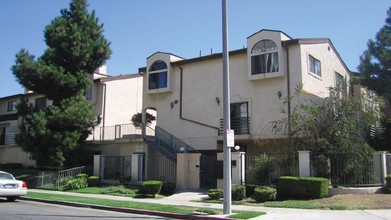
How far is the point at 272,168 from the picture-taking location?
1959 centimetres

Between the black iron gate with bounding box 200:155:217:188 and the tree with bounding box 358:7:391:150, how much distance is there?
461 inches

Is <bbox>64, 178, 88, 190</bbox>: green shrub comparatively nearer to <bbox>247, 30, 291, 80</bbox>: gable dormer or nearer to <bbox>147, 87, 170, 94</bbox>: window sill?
<bbox>147, 87, 170, 94</bbox>: window sill

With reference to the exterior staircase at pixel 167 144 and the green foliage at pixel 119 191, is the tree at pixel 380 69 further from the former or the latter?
the green foliage at pixel 119 191

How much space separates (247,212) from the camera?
1372 cm

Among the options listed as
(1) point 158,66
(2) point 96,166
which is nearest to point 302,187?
(2) point 96,166

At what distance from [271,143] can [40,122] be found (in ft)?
49.9

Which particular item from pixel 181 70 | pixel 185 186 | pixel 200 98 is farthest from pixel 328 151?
pixel 181 70

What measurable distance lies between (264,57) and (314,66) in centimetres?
353

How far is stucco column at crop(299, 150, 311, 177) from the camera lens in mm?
18094

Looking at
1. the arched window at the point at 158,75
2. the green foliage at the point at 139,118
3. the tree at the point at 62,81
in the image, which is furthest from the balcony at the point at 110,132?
the arched window at the point at 158,75

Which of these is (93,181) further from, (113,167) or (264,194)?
(264,194)

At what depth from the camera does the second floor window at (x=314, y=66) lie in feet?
82.7

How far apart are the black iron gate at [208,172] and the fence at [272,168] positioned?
2863mm

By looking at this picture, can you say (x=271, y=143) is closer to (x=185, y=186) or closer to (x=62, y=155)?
(x=185, y=186)
